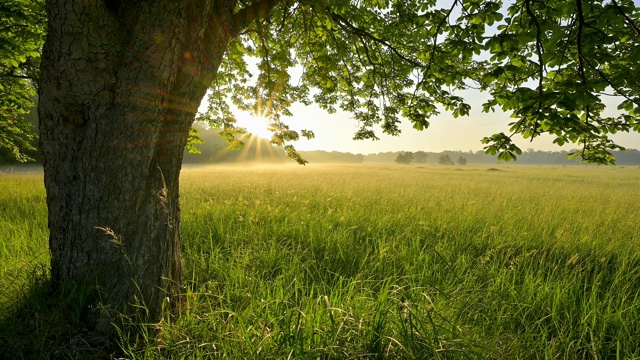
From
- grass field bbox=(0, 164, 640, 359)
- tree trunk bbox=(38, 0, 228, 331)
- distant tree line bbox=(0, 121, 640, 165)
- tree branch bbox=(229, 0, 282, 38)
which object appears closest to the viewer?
grass field bbox=(0, 164, 640, 359)

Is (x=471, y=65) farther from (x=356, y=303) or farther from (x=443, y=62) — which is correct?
(x=356, y=303)

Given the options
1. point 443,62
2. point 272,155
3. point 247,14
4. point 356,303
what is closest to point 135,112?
point 247,14

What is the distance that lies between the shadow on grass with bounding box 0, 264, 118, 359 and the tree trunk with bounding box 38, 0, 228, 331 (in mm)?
102

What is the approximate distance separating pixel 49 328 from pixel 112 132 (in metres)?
1.46

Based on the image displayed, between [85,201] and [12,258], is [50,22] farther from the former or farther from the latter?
[12,258]

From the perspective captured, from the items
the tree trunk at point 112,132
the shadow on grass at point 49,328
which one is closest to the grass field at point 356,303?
the shadow on grass at point 49,328

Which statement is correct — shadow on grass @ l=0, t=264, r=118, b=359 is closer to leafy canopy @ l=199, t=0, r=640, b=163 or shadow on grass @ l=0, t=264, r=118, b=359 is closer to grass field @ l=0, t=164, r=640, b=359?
grass field @ l=0, t=164, r=640, b=359

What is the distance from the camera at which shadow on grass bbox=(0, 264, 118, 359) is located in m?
1.65

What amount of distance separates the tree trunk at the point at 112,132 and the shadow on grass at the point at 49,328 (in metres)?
0.10

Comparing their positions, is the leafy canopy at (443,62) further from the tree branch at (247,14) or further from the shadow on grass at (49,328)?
the shadow on grass at (49,328)

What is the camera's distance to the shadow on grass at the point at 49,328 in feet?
5.40

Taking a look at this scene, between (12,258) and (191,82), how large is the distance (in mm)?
3167

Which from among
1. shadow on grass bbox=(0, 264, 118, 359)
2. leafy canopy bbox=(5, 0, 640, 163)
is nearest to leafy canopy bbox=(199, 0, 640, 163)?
leafy canopy bbox=(5, 0, 640, 163)

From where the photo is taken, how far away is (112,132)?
1.83 meters
